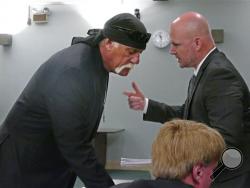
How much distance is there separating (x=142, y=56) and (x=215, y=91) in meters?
3.76

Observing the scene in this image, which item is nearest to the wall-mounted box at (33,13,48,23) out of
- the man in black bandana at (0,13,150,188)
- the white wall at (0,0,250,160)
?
the white wall at (0,0,250,160)

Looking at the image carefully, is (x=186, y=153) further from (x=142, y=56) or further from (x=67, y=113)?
(x=142, y=56)

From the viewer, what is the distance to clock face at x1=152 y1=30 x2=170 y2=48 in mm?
5398

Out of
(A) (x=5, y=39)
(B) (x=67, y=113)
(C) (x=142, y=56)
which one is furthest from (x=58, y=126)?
(A) (x=5, y=39)

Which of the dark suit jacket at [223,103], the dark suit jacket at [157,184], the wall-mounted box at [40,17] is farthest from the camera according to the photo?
the wall-mounted box at [40,17]

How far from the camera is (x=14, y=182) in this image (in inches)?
65.2

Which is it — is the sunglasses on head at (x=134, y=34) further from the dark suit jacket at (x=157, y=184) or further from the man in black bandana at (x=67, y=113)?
the dark suit jacket at (x=157, y=184)

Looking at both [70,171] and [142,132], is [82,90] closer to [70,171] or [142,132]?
[70,171]

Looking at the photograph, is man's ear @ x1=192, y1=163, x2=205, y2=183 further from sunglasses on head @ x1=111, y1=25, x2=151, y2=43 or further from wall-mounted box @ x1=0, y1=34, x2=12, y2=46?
wall-mounted box @ x1=0, y1=34, x2=12, y2=46

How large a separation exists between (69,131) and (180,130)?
0.44 m

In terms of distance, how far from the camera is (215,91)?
1.73m

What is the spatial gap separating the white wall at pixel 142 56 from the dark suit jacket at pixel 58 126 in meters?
3.79

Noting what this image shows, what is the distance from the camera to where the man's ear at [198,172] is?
1.18 meters

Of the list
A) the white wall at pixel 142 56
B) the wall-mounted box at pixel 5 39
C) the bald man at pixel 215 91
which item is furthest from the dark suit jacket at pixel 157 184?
the wall-mounted box at pixel 5 39
